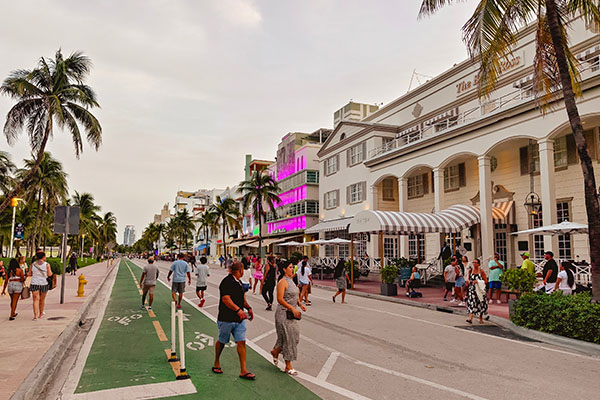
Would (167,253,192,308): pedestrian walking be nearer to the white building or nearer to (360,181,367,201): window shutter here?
the white building

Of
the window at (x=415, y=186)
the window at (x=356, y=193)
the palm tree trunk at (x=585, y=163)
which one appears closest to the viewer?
the palm tree trunk at (x=585, y=163)

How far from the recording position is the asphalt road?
5.93m

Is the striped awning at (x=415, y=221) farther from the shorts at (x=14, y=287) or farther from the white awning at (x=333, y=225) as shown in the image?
the shorts at (x=14, y=287)

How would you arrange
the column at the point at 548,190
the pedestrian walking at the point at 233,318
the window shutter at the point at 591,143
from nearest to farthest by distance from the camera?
the pedestrian walking at the point at 233,318, the column at the point at 548,190, the window shutter at the point at 591,143

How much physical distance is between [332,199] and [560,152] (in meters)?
20.7

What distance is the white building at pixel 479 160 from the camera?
762 inches

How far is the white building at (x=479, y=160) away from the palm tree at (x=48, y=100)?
50.2ft

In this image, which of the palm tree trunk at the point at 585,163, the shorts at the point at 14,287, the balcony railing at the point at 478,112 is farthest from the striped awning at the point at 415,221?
the shorts at the point at 14,287

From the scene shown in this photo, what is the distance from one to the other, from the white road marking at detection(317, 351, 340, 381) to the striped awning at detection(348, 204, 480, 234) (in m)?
13.4

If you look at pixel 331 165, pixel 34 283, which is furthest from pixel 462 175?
pixel 34 283

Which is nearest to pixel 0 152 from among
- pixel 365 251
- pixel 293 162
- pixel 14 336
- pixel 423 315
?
pixel 293 162

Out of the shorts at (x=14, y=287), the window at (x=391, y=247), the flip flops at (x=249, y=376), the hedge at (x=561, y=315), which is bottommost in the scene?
the flip flops at (x=249, y=376)

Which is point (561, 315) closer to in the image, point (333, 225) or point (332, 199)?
point (333, 225)

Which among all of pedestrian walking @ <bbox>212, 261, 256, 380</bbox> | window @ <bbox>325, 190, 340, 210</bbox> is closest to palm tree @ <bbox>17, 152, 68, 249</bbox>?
window @ <bbox>325, 190, 340, 210</bbox>
